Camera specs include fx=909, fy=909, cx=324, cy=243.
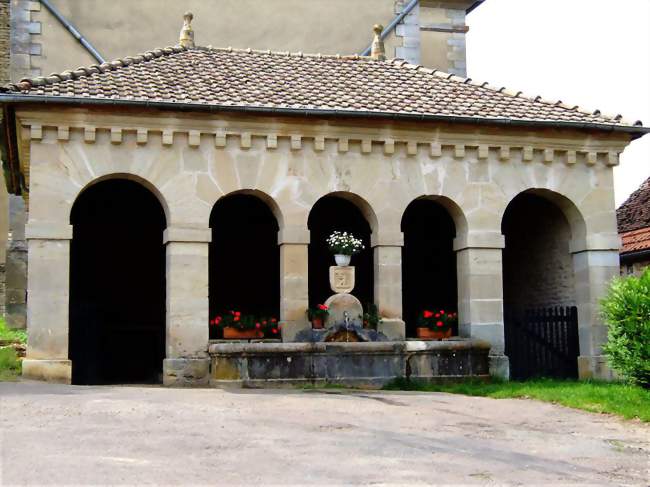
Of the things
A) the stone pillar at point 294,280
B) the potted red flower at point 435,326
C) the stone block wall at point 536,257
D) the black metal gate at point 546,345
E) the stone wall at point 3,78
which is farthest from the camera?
the stone wall at point 3,78

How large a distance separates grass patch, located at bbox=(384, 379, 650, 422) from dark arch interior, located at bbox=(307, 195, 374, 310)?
427cm

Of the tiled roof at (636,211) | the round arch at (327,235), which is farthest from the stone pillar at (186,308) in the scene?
the tiled roof at (636,211)

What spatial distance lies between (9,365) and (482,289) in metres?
7.34

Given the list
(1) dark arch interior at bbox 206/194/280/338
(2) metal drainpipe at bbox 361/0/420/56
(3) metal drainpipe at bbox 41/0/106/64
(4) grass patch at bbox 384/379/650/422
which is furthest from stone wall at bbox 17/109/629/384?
(2) metal drainpipe at bbox 361/0/420/56

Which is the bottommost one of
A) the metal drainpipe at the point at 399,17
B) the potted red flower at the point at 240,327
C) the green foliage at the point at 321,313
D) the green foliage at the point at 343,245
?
the potted red flower at the point at 240,327

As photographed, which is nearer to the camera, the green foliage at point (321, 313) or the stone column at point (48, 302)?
the stone column at point (48, 302)

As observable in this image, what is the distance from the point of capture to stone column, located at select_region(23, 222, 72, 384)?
42.3 ft

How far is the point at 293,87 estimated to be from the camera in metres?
15.1

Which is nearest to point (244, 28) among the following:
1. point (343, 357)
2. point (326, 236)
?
point (326, 236)

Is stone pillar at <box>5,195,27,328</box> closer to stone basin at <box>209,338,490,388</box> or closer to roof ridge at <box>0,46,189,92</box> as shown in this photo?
roof ridge at <box>0,46,189,92</box>

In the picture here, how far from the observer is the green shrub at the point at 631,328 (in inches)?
461

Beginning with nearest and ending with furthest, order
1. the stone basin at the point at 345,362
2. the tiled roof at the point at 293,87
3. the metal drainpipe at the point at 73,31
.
Result: the stone basin at the point at 345,362 < the tiled roof at the point at 293,87 < the metal drainpipe at the point at 73,31

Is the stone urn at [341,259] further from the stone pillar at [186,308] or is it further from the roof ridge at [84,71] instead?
the roof ridge at [84,71]

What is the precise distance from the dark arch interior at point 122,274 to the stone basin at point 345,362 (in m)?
4.33
